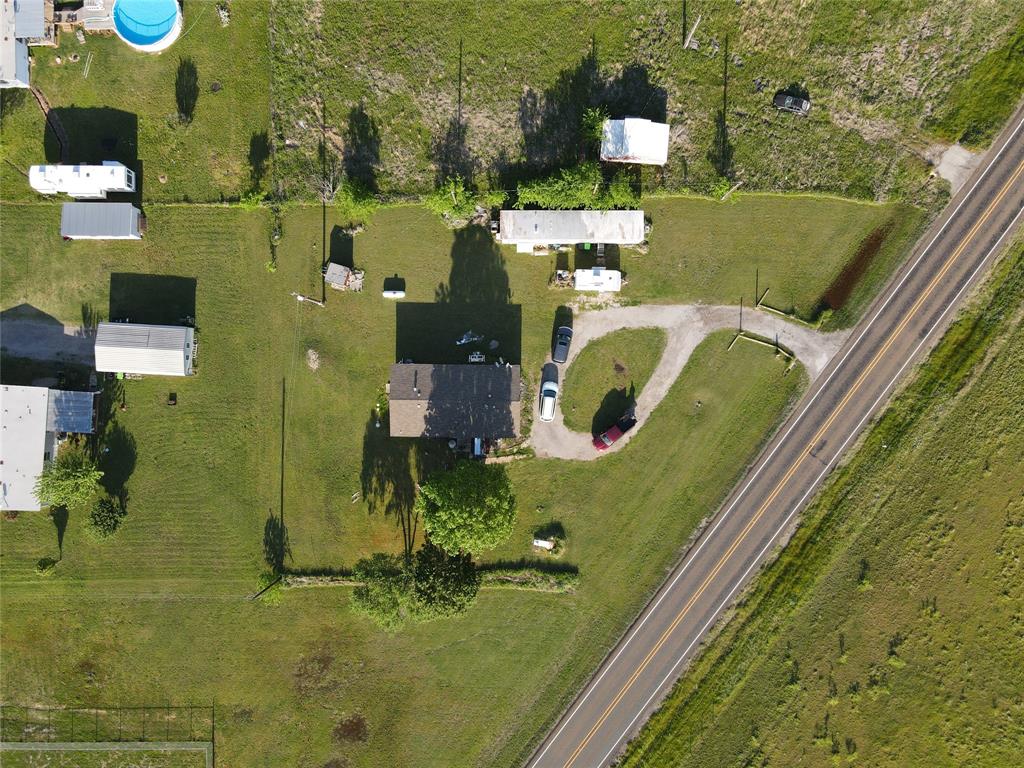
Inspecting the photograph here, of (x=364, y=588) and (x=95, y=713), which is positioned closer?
(x=364, y=588)

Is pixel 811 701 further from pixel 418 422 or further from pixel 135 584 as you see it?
pixel 135 584

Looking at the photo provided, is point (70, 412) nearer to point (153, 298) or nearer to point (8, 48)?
point (153, 298)

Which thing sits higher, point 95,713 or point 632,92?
point 632,92

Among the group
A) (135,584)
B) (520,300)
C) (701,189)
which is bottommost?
(135,584)

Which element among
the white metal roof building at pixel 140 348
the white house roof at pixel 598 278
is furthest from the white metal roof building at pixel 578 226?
the white metal roof building at pixel 140 348

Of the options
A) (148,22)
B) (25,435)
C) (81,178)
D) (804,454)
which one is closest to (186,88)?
(148,22)

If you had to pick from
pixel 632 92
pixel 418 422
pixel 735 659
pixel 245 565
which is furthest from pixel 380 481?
pixel 632 92

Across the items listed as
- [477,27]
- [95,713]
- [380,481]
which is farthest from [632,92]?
[95,713]
